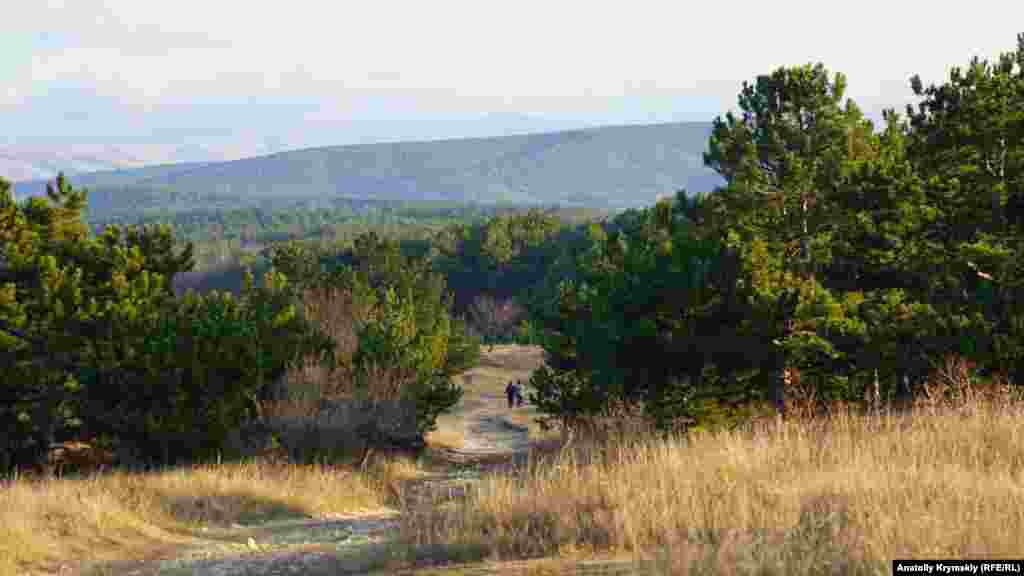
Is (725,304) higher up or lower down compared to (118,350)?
higher up

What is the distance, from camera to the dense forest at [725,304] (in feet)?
69.5

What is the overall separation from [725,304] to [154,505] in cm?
1290

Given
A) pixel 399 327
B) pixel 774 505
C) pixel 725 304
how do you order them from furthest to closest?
1. pixel 399 327
2. pixel 725 304
3. pixel 774 505

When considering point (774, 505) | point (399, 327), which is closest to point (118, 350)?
point (399, 327)

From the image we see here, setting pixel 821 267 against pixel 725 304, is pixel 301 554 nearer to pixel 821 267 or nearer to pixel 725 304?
pixel 725 304

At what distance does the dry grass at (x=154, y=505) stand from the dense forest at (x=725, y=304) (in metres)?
4.16

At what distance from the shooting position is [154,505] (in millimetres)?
13953

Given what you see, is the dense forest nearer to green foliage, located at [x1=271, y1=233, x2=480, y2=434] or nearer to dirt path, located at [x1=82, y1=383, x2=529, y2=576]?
green foliage, located at [x1=271, y1=233, x2=480, y2=434]

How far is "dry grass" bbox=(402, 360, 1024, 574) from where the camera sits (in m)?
5.84

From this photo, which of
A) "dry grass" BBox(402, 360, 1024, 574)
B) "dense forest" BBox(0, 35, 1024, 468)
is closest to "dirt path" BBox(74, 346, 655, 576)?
"dry grass" BBox(402, 360, 1024, 574)

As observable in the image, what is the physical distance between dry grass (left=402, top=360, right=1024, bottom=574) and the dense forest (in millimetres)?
10824

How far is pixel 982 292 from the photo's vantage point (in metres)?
21.6

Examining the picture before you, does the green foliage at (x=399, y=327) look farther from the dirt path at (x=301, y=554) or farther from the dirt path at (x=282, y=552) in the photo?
the dirt path at (x=282, y=552)

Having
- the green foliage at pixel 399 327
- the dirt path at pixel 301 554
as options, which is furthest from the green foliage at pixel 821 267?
the dirt path at pixel 301 554
